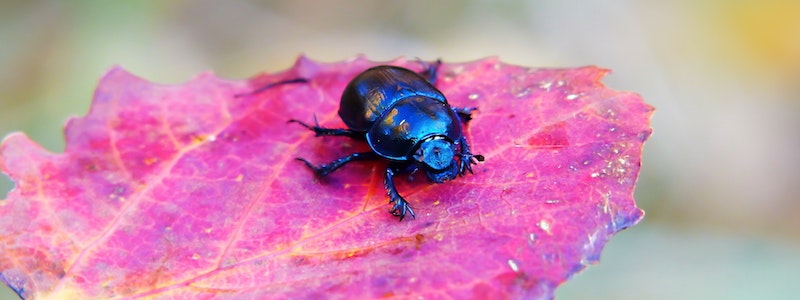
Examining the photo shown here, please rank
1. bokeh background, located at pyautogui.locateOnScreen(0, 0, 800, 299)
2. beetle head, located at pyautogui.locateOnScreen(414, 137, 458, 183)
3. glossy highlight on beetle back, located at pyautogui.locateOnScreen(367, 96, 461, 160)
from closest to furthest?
beetle head, located at pyautogui.locateOnScreen(414, 137, 458, 183), glossy highlight on beetle back, located at pyautogui.locateOnScreen(367, 96, 461, 160), bokeh background, located at pyautogui.locateOnScreen(0, 0, 800, 299)

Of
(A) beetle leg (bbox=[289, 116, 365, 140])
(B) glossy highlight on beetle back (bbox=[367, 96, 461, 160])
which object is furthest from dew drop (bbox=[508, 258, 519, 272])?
(A) beetle leg (bbox=[289, 116, 365, 140])

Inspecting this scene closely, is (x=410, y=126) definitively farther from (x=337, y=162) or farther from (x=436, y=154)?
(x=337, y=162)

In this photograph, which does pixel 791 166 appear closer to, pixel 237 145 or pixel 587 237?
pixel 587 237

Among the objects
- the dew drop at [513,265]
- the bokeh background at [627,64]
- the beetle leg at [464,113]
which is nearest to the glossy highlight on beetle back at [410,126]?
the beetle leg at [464,113]

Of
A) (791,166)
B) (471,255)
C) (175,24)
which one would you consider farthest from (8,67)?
(791,166)

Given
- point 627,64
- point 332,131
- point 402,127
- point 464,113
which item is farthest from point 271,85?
point 627,64

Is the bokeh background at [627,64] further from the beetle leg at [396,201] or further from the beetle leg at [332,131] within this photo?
the beetle leg at [396,201]

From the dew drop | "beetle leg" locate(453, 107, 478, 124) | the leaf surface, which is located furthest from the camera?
"beetle leg" locate(453, 107, 478, 124)

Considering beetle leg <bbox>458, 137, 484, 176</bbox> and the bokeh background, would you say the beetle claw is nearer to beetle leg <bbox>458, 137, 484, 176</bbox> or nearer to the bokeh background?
beetle leg <bbox>458, 137, 484, 176</bbox>

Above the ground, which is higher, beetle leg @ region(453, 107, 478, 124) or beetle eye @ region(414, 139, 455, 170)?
beetle leg @ region(453, 107, 478, 124)
